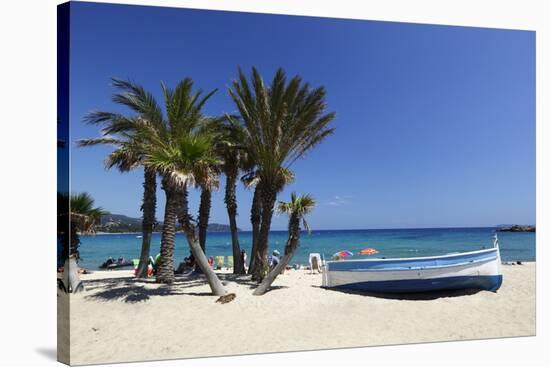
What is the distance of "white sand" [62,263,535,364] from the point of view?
716cm

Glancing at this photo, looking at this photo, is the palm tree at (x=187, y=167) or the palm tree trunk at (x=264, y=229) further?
the palm tree trunk at (x=264, y=229)

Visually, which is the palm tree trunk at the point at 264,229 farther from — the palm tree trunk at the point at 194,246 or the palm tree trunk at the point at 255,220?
the palm tree trunk at the point at 194,246

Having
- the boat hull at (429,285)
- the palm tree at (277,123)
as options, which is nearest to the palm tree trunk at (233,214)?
the palm tree at (277,123)

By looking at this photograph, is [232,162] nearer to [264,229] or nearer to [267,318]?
[264,229]

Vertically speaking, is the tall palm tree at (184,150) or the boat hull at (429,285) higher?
the tall palm tree at (184,150)

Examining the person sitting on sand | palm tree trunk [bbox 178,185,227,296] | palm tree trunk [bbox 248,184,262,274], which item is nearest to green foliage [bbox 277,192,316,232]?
palm tree trunk [bbox 248,184,262,274]

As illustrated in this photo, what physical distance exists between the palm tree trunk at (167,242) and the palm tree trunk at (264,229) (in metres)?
1.60

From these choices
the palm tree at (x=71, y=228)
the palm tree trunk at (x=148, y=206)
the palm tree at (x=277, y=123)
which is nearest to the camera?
the palm tree at (x=71, y=228)

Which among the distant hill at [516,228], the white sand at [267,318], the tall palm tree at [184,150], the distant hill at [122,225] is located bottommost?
the white sand at [267,318]

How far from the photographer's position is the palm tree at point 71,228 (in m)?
6.83

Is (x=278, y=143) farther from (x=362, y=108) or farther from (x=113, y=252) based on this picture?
(x=113, y=252)

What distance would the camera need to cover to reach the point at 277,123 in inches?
360
